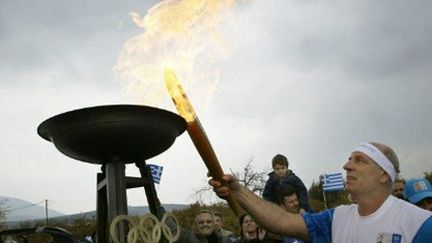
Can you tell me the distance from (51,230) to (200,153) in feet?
4.54

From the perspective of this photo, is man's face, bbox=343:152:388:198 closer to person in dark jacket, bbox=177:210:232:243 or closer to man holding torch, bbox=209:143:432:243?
man holding torch, bbox=209:143:432:243

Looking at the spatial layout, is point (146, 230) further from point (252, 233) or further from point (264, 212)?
→ point (252, 233)

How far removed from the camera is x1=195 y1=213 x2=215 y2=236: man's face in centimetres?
546

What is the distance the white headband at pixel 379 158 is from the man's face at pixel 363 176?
25 mm

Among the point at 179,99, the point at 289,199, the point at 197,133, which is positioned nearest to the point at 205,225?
the point at 289,199

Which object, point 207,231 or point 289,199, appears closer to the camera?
point 289,199

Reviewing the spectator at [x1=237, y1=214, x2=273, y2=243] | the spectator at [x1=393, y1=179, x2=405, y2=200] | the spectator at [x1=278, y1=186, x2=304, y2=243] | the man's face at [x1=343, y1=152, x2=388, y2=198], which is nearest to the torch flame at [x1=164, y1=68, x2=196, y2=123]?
the man's face at [x1=343, y1=152, x2=388, y2=198]

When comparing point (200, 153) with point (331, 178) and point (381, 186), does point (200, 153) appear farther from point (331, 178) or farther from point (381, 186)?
point (331, 178)

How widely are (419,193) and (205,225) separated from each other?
2449 mm

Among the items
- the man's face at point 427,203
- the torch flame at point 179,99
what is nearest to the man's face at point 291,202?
the man's face at point 427,203

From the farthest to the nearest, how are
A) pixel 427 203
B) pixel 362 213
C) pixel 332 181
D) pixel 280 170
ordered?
pixel 332 181
pixel 280 170
pixel 427 203
pixel 362 213

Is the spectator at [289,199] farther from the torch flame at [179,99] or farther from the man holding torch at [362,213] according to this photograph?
the torch flame at [179,99]

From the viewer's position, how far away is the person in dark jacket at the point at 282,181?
5711 millimetres

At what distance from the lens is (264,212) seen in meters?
2.91
